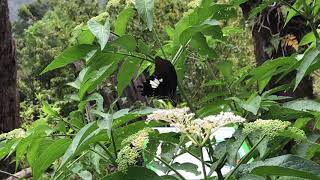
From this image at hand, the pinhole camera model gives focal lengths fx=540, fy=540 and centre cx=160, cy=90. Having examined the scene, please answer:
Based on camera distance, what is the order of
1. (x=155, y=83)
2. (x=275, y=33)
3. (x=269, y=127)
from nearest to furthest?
(x=269, y=127) < (x=155, y=83) < (x=275, y=33)

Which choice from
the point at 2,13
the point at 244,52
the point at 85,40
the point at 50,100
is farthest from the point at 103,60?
the point at 50,100

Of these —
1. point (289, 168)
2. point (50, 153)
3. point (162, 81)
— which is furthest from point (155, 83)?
point (289, 168)

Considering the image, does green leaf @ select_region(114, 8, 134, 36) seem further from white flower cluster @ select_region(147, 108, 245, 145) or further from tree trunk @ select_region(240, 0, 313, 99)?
tree trunk @ select_region(240, 0, 313, 99)

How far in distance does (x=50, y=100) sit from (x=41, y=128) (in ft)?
29.2

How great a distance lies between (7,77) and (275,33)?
2.73 meters

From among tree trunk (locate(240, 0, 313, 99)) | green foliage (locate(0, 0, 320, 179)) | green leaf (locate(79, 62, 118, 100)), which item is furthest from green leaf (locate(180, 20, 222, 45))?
tree trunk (locate(240, 0, 313, 99))

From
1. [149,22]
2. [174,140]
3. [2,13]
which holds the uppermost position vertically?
[149,22]

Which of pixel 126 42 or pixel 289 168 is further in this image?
pixel 126 42

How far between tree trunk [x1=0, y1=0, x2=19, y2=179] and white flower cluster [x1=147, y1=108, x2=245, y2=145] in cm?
429

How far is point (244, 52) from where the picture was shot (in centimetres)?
812

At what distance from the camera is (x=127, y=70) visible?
1036 millimetres

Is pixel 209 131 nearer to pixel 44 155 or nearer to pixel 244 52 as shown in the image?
pixel 44 155

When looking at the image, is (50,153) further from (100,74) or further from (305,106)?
(305,106)

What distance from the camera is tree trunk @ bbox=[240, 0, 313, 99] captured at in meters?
2.89
